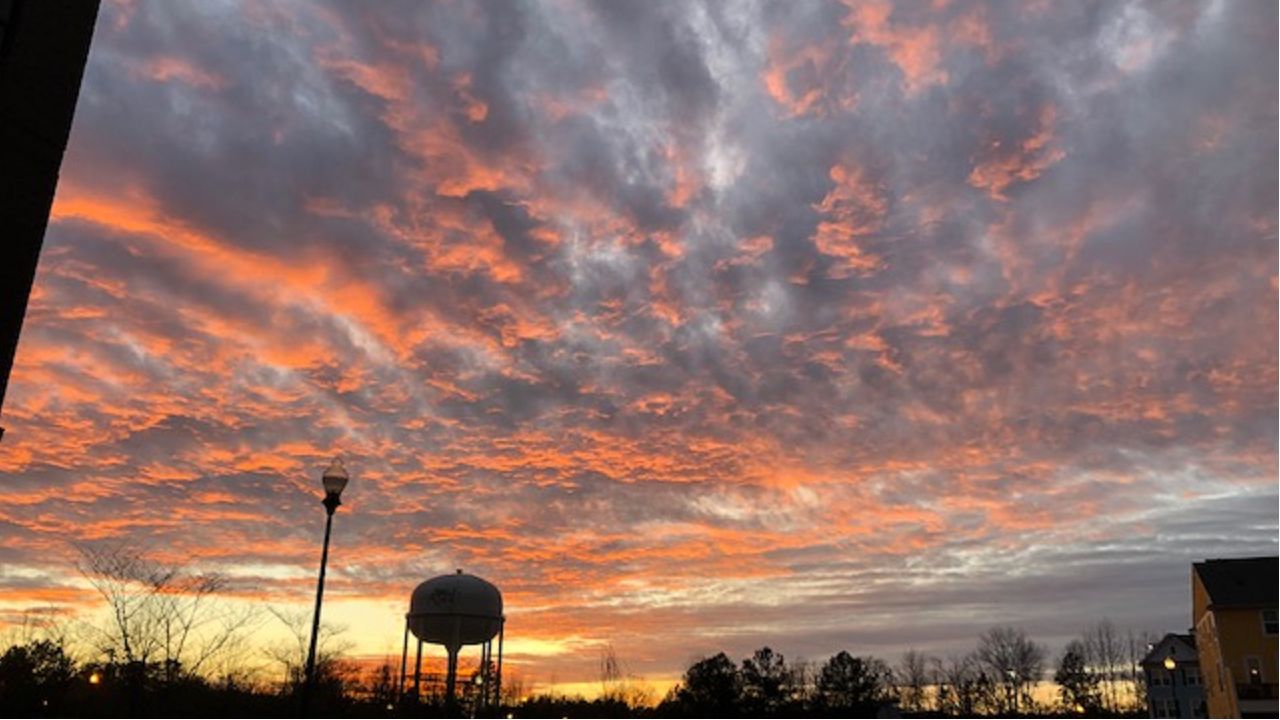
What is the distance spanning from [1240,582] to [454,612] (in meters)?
51.1

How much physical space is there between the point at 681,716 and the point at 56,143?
321 ft

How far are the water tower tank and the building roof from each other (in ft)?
154

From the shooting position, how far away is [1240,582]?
209ft

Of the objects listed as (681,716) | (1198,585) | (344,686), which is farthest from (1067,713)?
(344,686)

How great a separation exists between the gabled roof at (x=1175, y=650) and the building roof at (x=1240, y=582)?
78.9 feet

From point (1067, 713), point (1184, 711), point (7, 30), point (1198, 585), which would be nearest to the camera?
point (7, 30)

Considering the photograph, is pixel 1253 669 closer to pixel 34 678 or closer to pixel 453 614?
pixel 453 614

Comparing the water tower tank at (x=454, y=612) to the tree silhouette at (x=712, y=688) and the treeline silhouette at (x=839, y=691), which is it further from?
the tree silhouette at (x=712, y=688)

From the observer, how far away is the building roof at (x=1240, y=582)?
61.8 metres

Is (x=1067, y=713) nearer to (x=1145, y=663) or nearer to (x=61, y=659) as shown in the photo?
(x=1145, y=663)

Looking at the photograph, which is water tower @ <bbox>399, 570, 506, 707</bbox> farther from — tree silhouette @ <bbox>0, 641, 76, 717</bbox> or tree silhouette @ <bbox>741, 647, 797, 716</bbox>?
tree silhouette @ <bbox>741, 647, 797, 716</bbox>

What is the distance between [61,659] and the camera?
42.7 m

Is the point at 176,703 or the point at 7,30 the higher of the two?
the point at 7,30

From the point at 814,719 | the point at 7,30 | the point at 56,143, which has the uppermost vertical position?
the point at 7,30
